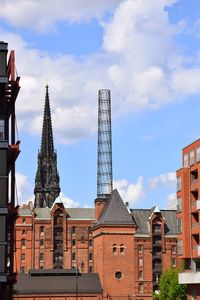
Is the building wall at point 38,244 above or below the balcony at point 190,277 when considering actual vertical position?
above

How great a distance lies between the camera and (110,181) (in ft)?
474

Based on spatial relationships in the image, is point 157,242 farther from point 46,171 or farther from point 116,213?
point 46,171

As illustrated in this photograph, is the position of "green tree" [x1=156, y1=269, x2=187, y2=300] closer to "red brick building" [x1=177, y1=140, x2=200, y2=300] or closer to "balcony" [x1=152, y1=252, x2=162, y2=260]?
"balcony" [x1=152, y1=252, x2=162, y2=260]

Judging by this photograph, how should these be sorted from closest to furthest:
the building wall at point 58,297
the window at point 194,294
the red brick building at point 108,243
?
1. the window at point 194,294
2. the building wall at point 58,297
3. the red brick building at point 108,243

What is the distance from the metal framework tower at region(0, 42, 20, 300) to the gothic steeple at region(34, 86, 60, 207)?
135053mm

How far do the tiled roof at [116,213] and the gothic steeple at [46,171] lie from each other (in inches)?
2516

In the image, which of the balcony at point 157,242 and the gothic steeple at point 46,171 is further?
the gothic steeple at point 46,171

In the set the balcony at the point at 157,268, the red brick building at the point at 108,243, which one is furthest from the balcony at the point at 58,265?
the balcony at the point at 157,268

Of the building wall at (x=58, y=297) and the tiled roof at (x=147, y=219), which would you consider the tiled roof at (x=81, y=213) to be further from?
the building wall at (x=58, y=297)

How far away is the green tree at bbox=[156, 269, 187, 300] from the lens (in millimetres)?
105500

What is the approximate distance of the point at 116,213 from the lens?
4783 inches

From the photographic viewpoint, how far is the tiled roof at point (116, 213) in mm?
120125

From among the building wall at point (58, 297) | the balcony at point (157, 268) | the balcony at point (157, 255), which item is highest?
the balcony at point (157, 255)

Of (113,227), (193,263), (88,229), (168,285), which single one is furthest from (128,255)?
(193,263)
